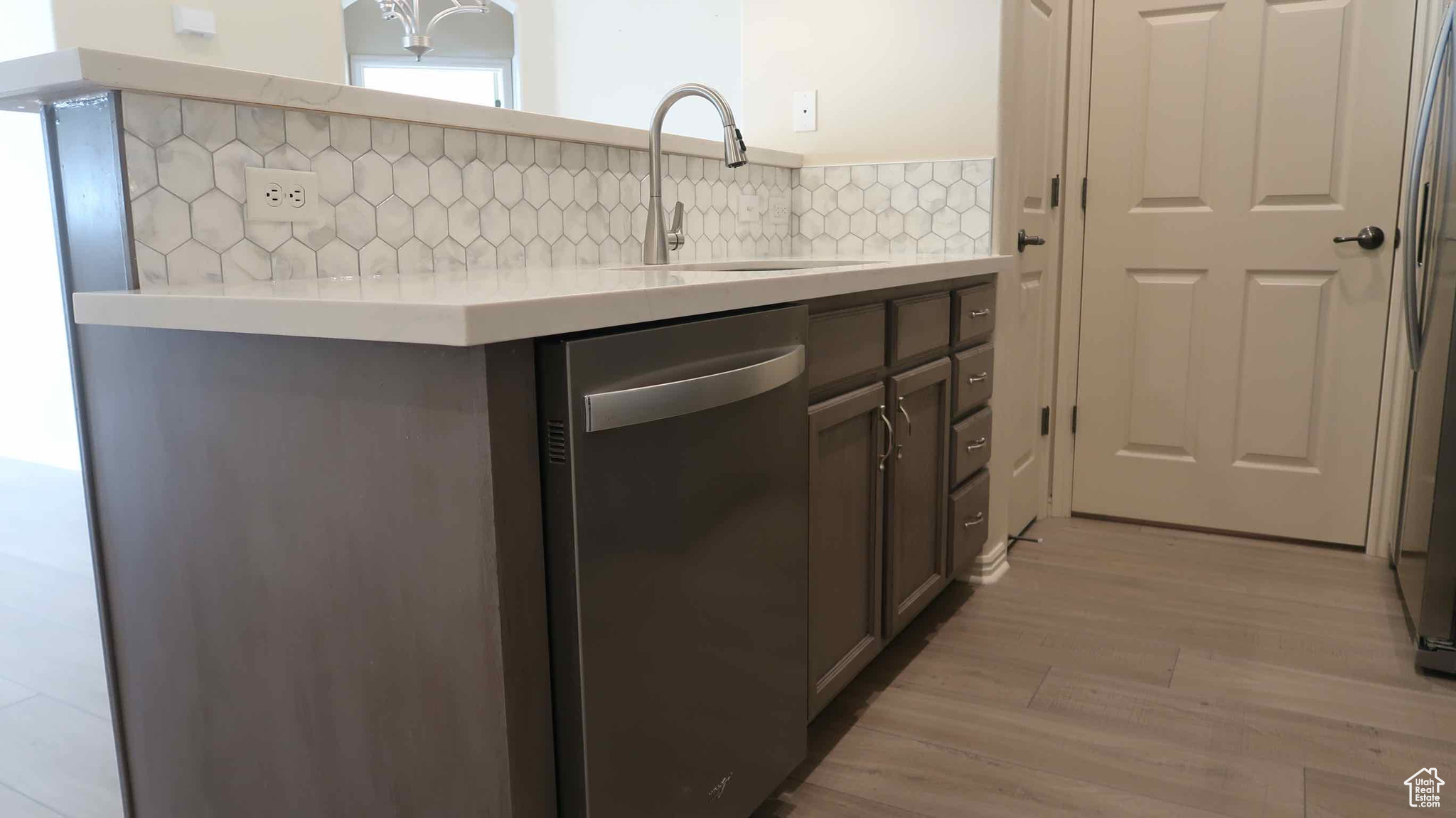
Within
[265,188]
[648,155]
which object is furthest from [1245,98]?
[265,188]

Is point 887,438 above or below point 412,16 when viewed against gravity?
below

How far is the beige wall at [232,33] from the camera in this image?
11.6 feet

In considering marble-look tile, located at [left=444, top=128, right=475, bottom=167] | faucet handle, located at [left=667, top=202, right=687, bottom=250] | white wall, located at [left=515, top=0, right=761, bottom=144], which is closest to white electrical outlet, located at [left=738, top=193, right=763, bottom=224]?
faucet handle, located at [left=667, top=202, right=687, bottom=250]

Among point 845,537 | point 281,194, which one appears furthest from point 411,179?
point 845,537

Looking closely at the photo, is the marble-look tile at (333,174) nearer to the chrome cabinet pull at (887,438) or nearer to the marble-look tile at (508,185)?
the marble-look tile at (508,185)

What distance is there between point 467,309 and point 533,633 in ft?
1.12

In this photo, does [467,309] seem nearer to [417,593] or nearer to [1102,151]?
[417,593]

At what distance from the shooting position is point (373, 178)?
4.98 ft

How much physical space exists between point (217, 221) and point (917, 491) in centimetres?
137

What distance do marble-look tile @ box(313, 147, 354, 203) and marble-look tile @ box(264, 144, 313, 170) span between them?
2cm

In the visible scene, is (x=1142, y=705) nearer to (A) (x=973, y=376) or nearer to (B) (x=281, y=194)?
(A) (x=973, y=376)

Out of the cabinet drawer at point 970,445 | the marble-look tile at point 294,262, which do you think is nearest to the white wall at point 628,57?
the cabinet drawer at point 970,445

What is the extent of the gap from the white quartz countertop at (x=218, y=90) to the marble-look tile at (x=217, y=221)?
0.13 metres

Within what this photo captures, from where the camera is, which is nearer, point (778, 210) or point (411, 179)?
point (411, 179)
